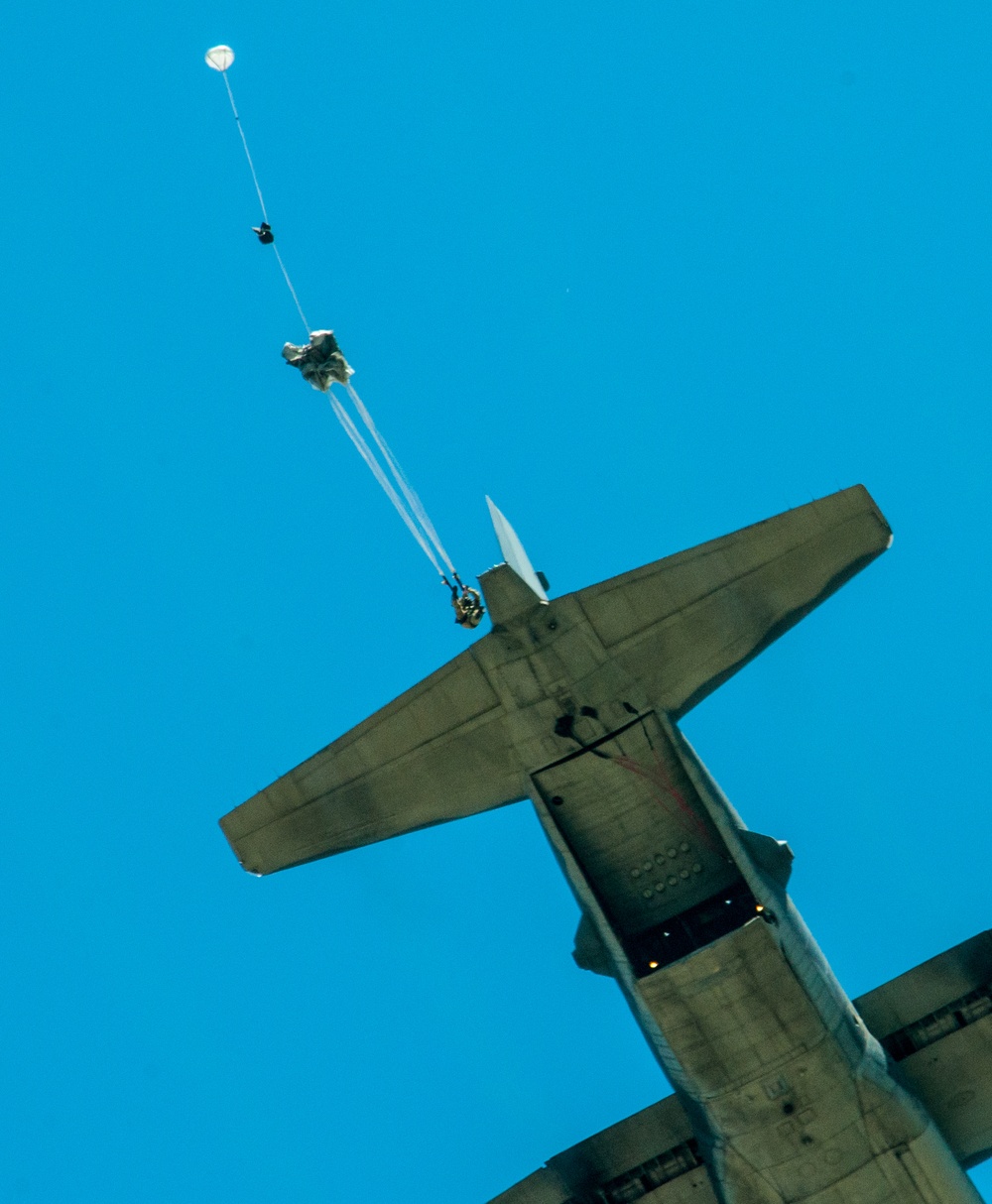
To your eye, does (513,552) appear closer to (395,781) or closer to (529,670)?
(529,670)

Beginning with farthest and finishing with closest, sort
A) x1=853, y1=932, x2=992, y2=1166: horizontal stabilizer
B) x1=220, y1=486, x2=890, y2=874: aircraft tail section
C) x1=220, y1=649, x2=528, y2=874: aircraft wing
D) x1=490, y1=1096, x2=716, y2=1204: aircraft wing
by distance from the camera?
x1=490, y1=1096, x2=716, y2=1204: aircraft wing, x1=853, y1=932, x2=992, y2=1166: horizontal stabilizer, x1=220, y1=649, x2=528, y2=874: aircraft wing, x1=220, y1=486, x2=890, y2=874: aircraft tail section

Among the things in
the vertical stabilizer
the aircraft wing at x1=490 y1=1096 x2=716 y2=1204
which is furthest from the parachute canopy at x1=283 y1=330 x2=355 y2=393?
the aircraft wing at x1=490 y1=1096 x2=716 y2=1204

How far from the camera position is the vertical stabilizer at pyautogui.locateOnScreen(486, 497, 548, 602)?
1794 cm

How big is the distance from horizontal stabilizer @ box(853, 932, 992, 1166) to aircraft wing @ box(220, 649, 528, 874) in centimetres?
726

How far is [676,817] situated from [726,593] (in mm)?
→ 3319

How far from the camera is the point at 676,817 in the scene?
1845 cm

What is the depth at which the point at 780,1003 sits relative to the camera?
17234mm

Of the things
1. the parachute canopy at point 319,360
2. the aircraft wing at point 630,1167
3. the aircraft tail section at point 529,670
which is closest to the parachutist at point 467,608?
the aircraft tail section at point 529,670

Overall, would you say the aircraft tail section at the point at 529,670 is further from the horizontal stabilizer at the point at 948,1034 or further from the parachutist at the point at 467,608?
the horizontal stabilizer at the point at 948,1034

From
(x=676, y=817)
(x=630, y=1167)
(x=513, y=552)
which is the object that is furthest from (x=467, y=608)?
(x=630, y=1167)

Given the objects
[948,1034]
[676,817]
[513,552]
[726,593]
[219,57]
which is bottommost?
[948,1034]

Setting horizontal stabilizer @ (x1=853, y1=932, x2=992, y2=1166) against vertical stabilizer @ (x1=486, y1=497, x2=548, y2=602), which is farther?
horizontal stabilizer @ (x1=853, y1=932, x2=992, y2=1166)

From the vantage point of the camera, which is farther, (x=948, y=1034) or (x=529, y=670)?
(x=948, y=1034)

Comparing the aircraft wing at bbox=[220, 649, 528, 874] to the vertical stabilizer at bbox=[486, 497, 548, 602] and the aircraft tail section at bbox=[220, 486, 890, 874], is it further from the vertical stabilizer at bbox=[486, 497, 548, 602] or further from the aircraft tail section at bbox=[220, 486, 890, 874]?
the vertical stabilizer at bbox=[486, 497, 548, 602]
